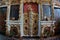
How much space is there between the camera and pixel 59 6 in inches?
287

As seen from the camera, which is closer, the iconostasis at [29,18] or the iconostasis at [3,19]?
the iconostasis at [29,18]

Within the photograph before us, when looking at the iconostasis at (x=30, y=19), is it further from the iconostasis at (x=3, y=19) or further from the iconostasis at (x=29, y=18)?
the iconostasis at (x=3, y=19)

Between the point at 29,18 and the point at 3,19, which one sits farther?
the point at 3,19

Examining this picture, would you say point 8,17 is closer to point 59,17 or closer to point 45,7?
point 45,7

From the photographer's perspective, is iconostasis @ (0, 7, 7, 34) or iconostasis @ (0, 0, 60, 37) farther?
iconostasis @ (0, 7, 7, 34)

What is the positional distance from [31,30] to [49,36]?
70cm

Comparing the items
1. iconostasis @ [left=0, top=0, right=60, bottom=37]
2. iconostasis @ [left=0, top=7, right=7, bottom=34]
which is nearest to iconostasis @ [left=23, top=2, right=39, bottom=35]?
iconostasis @ [left=0, top=0, right=60, bottom=37]

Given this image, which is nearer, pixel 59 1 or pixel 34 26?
pixel 34 26

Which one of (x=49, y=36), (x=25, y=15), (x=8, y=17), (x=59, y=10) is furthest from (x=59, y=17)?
(x=8, y=17)

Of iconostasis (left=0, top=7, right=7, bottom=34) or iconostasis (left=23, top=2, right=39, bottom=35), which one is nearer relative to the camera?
iconostasis (left=23, top=2, right=39, bottom=35)

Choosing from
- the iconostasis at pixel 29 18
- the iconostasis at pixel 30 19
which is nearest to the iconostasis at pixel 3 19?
the iconostasis at pixel 29 18

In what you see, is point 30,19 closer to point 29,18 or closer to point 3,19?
point 29,18

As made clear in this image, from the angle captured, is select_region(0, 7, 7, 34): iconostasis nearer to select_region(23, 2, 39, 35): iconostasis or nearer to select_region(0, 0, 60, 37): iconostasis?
select_region(0, 0, 60, 37): iconostasis

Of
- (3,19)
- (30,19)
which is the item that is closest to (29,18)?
(30,19)
